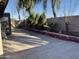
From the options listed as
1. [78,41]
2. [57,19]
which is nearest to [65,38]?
[78,41]

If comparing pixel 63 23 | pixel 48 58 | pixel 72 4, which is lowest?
pixel 48 58

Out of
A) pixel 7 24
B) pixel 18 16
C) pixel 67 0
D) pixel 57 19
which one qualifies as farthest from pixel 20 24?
pixel 67 0

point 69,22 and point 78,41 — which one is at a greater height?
point 69,22

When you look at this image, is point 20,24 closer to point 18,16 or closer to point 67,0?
point 18,16

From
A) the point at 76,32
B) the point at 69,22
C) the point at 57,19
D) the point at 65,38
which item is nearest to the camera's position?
the point at 65,38

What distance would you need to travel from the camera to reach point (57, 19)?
68.4 feet

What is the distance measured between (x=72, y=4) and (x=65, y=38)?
5.31m

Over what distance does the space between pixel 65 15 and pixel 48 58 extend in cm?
1096

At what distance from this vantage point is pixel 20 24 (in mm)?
34375

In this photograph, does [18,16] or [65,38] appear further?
[18,16]

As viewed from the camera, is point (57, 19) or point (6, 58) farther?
point (57, 19)

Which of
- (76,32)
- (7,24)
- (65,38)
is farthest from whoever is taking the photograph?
(7,24)

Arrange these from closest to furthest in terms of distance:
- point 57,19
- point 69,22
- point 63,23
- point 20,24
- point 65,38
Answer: point 65,38, point 69,22, point 63,23, point 57,19, point 20,24

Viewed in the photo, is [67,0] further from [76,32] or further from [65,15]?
[76,32]
